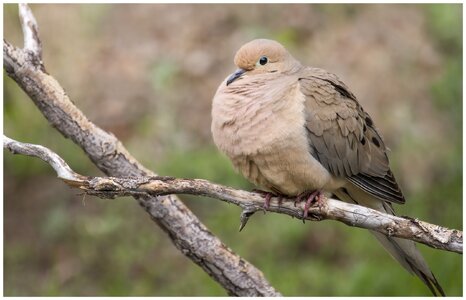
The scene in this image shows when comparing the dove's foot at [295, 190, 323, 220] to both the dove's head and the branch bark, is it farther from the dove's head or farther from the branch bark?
A: the dove's head

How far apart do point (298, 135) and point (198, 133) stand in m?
3.14

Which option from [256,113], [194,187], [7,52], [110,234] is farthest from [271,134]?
[110,234]

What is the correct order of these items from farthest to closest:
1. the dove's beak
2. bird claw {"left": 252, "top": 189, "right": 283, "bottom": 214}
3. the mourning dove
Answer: the dove's beak → the mourning dove → bird claw {"left": 252, "top": 189, "right": 283, "bottom": 214}

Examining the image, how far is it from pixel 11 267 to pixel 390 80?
3.31m

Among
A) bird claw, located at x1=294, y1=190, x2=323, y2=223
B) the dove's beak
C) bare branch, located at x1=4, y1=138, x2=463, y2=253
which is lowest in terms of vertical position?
bare branch, located at x1=4, y1=138, x2=463, y2=253

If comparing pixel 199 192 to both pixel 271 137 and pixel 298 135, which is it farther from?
pixel 298 135

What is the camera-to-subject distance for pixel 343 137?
4051 mm

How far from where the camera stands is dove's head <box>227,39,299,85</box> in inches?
162

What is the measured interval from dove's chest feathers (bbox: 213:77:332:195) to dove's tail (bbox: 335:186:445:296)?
371 mm

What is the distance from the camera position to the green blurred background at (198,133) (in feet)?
20.1

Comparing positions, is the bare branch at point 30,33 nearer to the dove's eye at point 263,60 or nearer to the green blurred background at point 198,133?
the dove's eye at point 263,60

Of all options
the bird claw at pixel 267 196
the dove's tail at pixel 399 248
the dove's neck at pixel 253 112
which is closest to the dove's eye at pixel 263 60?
the dove's neck at pixel 253 112

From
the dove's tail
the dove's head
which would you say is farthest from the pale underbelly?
the dove's head

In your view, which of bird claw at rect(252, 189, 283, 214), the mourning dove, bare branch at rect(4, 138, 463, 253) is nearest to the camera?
bare branch at rect(4, 138, 463, 253)
